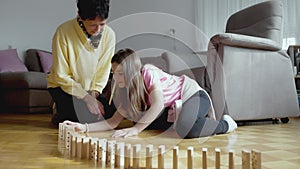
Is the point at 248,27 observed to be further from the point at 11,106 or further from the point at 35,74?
the point at 11,106

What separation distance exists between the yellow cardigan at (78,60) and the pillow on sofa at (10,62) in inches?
56.0

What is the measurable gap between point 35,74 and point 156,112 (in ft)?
5.12

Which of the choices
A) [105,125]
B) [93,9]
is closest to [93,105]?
[105,125]

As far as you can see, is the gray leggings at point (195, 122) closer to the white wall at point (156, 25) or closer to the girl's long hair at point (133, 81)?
the girl's long hair at point (133, 81)

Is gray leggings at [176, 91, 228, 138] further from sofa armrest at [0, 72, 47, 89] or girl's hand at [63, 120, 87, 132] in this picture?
sofa armrest at [0, 72, 47, 89]

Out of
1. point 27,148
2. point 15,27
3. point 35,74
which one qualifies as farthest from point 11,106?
point 27,148

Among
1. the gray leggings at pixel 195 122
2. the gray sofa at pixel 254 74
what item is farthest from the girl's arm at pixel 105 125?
the gray sofa at pixel 254 74

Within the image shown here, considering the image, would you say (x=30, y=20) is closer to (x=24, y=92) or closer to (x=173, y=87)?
(x=24, y=92)

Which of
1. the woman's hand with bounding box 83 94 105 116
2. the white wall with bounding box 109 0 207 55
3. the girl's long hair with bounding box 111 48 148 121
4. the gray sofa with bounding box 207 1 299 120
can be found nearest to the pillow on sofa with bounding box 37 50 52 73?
the white wall with bounding box 109 0 207 55

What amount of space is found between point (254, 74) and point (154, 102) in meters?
0.77

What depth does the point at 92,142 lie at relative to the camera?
2.82 feet

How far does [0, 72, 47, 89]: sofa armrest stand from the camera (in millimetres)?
2416


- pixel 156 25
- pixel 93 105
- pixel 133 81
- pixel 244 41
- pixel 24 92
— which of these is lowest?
pixel 24 92

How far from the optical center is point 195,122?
1317 millimetres
